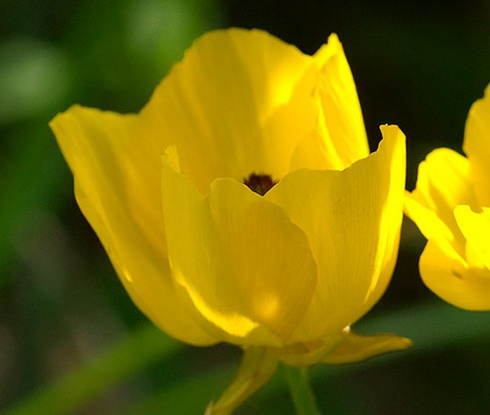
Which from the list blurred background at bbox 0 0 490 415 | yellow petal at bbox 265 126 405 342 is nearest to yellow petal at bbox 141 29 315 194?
yellow petal at bbox 265 126 405 342

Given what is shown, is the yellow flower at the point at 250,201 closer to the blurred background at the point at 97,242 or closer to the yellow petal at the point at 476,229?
the yellow petal at the point at 476,229

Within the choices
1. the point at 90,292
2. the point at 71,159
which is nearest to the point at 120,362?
the point at 90,292

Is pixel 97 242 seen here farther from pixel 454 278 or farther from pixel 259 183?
pixel 454 278

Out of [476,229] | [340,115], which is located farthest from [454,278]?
[340,115]

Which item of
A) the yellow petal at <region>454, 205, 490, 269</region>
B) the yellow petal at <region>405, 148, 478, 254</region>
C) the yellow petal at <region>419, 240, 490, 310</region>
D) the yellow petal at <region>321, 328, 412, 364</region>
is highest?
the yellow petal at <region>454, 205, 490, 269</region>

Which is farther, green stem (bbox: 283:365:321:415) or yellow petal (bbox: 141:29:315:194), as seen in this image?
yellow petal (bbox: 141:29:315:194)

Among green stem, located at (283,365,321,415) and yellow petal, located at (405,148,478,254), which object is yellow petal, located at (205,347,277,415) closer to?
green stem, located at (283,365,321,415)
